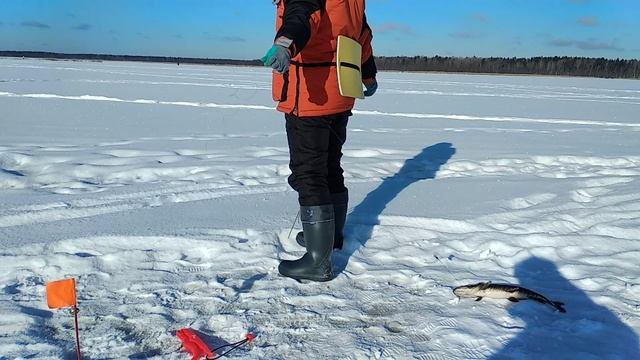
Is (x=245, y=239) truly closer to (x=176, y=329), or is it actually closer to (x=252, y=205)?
(x=252, y=205)

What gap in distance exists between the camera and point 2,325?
6.46 feet

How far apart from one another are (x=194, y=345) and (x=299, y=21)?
1308mm

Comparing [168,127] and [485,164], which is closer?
[485,164]

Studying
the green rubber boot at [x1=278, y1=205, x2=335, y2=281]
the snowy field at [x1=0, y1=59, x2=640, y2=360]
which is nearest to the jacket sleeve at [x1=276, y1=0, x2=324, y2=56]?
the green rubber boot at [x1=278, y1=205, x2=335, y2=281]

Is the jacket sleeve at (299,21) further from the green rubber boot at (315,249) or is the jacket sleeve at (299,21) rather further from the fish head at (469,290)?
the fish head at (469,290)

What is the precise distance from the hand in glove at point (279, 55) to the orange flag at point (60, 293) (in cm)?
104

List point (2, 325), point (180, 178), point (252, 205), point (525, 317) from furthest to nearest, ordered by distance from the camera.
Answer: point (180, 178), point (252, 205), point (525, 317), point (2, 325)

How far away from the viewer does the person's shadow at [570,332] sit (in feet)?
6.18

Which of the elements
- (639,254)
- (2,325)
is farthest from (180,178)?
(639,254)

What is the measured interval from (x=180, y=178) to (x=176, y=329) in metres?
2.57

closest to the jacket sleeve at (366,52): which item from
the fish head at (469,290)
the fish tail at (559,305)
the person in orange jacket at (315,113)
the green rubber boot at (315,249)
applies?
the person in orange jacket at (315,113)

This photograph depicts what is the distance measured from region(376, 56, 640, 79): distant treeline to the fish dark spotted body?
65671 mm

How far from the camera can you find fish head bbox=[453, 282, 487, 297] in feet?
7.61

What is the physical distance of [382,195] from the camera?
411cm
